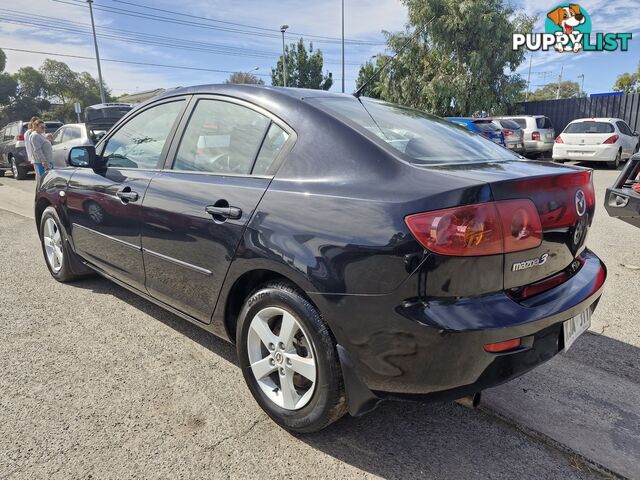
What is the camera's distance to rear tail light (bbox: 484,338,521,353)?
5.52ft

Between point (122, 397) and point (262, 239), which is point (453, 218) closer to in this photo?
point (262, 239)

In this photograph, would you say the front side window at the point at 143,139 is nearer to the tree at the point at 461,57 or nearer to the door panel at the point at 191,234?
the door panel at the point at 191,234

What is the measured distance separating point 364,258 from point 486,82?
21923mm

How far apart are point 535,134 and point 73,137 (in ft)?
48.5

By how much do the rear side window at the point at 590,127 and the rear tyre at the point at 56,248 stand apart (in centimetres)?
1433

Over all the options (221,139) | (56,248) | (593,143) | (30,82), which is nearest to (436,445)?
(221,139)

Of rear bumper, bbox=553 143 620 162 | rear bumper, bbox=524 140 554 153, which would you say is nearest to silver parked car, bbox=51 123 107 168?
rear bumper, bbox=553 143 620 162

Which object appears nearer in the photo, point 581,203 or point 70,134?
point 581,203

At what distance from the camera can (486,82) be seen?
2103 cm

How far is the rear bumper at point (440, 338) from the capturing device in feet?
5.43

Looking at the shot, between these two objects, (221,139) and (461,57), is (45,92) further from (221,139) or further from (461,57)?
(221,139)

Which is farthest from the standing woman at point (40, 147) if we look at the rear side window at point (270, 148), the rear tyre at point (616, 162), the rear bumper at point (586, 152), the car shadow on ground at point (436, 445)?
the rear tyre at point (616, 162)

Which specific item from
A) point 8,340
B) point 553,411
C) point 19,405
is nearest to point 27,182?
point 8,340

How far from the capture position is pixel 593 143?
44.1ft
